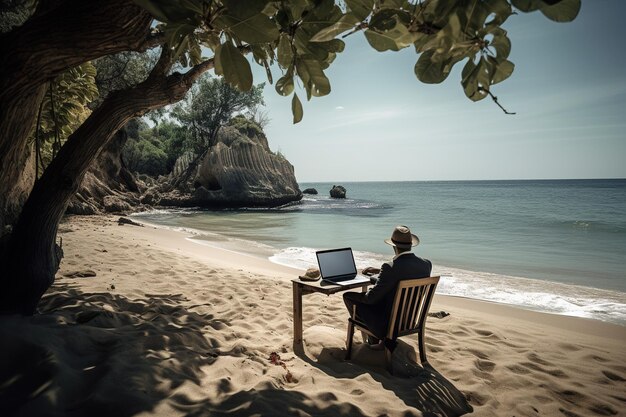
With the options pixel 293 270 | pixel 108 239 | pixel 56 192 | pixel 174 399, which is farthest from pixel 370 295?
pixel 108 239

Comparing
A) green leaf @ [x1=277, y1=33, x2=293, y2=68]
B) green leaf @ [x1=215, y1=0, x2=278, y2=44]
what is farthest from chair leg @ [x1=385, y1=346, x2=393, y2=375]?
green leaf @ [x1=215, y1=0, x2=278, y2=44]

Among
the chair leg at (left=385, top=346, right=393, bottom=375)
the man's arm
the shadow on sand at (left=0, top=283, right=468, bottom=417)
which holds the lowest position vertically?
the chair leg at (left=385, top=346, right=393, bottom=375)

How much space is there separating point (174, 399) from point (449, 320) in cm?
412

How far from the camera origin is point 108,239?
880cm

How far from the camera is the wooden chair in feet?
10.6

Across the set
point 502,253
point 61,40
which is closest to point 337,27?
point 61,40

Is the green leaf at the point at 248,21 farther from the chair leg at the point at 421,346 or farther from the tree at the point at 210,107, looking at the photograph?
the tree at the point at 210,107

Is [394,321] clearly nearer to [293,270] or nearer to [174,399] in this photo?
[174,399]

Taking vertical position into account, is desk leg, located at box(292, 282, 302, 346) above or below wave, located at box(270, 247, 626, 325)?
above

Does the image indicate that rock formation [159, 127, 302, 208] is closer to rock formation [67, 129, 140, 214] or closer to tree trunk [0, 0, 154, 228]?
rock formation [67, 129, 140, 214]

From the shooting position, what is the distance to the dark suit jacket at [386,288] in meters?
3.29

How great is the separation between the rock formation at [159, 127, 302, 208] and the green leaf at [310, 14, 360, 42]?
24.8 m

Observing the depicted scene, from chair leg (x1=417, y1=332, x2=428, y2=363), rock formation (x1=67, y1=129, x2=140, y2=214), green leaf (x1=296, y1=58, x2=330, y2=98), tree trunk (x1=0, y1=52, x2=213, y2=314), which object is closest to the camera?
green leaf (x1=296, y1=58, x2=330, y2=98)

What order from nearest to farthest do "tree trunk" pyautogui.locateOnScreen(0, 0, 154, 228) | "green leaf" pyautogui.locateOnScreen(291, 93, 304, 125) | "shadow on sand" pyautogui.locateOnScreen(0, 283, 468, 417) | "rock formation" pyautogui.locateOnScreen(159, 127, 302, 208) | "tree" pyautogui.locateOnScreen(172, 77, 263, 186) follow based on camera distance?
1. "green leaf" pyautogui.locateOnScreen(291, 93, 304, 125)
2. "tree trunk" pyautogui.locateOnScreen(0, 0, 154, 228)
3. "shadow on sand" pyautogui.locateOnScreen(0, 283, 468, 417)
4. "rock formation" pyautogui.locateOnScreen(159, 127, 302, 208)
5. "tree" pyautogui.locateOnScreen(172, 77, 263, 186)
